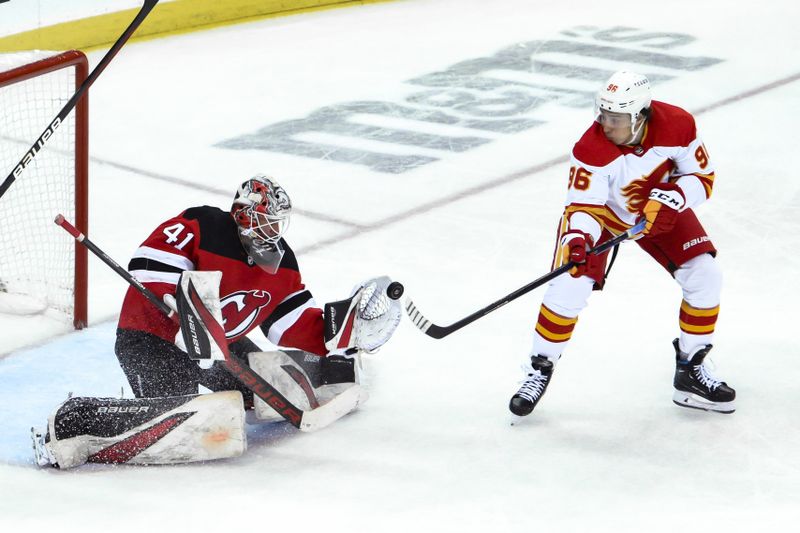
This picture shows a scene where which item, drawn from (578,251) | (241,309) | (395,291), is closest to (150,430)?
(241,309)

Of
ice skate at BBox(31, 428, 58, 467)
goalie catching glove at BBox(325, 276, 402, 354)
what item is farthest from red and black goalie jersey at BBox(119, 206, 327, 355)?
ice skate at BBox(31, 428, 58, 467)

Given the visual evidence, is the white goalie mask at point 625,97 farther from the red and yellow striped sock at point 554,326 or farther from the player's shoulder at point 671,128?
the red and yellow striped sock at point 554,326

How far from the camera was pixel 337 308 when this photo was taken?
130 inches

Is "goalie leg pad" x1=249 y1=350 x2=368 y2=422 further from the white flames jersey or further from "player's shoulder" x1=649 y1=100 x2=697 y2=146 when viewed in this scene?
"player's shoulder" x1=649 y1=100 x2=697 y2=146

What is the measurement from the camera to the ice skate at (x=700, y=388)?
3.47 meters

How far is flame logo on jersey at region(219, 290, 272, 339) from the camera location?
327cm

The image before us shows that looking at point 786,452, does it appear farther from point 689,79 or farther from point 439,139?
point 689,79

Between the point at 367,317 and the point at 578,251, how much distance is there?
0.54 m

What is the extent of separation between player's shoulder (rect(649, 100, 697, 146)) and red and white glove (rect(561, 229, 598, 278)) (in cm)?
30

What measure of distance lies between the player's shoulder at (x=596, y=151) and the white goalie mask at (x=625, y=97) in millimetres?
61

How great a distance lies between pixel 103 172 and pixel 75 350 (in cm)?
185

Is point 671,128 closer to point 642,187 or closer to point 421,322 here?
point 642,187

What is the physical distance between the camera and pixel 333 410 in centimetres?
343

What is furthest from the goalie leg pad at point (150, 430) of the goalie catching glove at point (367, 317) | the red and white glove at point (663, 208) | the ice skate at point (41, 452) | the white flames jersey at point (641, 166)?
the red and white glove at point (663, 208)
